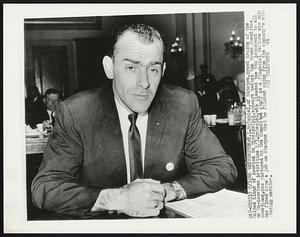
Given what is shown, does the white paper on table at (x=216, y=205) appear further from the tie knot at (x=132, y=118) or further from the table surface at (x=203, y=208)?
the tie knot at (x=132, y=118)

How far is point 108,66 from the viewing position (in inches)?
35.6

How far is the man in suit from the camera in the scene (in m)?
0.91

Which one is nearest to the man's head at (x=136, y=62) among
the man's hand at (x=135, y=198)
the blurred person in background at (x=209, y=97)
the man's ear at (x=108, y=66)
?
the man's ear at (x=108, y=66)

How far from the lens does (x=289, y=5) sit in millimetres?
929

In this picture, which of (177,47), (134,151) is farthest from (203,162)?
(177,47)

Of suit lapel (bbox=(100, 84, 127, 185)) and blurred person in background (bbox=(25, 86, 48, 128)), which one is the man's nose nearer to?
suit lapel (bbox=(100, 84, 127, 185))

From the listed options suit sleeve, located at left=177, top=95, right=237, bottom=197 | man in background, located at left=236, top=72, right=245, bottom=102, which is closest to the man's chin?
suit sleeve, located at left=177, top=95, right=237, bottom=197

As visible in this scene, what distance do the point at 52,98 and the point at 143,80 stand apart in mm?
214

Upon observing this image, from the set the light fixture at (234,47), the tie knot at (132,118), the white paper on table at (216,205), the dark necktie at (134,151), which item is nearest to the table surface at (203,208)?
the white paper on table at (216,205)

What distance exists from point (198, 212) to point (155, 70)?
0.34 metres

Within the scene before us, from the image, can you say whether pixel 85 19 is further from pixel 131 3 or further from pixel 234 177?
pixel 234 177

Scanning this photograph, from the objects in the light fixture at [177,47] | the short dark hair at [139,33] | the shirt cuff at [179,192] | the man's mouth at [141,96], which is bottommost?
the shirt cuff at [179,192]

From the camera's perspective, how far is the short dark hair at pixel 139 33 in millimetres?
900

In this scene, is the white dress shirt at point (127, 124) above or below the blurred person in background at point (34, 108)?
below
